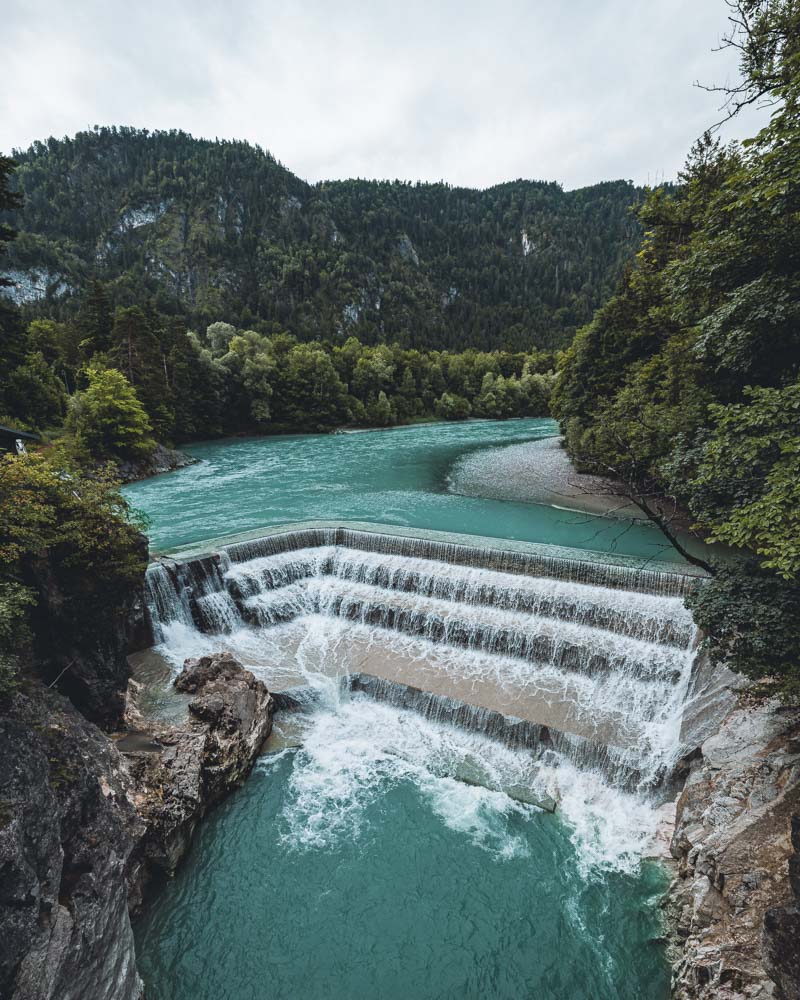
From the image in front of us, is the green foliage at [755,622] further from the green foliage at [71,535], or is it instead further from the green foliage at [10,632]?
the green foliage at [71,535]

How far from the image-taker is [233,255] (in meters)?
152

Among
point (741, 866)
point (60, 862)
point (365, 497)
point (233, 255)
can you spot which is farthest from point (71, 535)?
point (233, 255)

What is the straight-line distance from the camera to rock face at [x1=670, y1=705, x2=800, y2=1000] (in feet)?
16.1

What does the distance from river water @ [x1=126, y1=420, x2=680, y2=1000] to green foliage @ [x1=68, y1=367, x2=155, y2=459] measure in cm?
2077

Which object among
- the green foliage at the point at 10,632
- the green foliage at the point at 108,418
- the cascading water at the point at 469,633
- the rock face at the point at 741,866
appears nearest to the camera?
the rock face at the point at 741,866

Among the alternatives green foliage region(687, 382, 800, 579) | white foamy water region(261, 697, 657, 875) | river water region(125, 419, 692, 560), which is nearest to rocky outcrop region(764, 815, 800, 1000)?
white foamy water region(261, 697, 657, 875)

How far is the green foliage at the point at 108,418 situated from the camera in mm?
29203

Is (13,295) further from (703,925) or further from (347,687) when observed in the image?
(703,925)

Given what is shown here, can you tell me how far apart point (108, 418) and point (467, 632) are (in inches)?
1100

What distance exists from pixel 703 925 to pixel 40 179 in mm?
245616

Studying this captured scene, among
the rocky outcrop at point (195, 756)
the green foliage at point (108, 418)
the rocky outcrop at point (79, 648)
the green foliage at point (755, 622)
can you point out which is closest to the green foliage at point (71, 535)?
the rocky outcrop at point (79, 648)

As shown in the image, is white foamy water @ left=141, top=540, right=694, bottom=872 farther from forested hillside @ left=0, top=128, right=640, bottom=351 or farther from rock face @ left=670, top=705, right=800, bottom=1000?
forested hillside @ left=0, top=128, right=640, bottom=351

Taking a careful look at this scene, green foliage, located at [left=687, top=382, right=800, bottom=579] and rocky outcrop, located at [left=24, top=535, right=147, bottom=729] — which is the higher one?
green foliage, located at [left=687, top=382, right=800, bottom=579]

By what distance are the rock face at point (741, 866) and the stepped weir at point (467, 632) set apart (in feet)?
4.75
